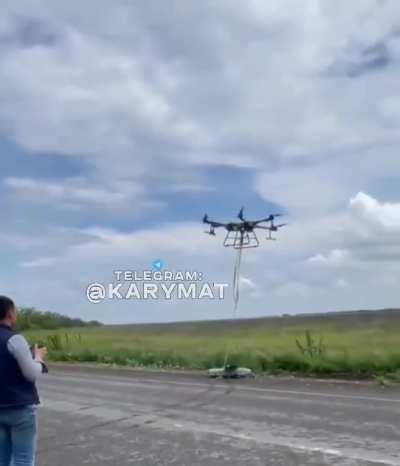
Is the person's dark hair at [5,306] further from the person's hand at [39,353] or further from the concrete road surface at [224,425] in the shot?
the concrete road surface at [224,425]

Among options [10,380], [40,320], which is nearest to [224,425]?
[10,380]

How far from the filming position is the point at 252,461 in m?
8.02

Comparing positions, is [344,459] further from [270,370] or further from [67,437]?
[270,370]

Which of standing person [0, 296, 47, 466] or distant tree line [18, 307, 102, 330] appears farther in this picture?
distant tree line [18, 307, 102, 330]

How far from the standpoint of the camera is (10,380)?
553 cm

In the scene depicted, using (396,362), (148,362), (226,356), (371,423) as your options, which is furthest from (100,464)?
(148,362)

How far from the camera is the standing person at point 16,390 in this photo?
548 cm

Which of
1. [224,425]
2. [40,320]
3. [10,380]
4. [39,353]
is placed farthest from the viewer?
[40,320]

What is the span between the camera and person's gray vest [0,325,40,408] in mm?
5500

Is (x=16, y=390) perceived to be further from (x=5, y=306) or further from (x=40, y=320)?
(x=40, y=320)

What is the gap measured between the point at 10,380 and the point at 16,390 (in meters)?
0.09

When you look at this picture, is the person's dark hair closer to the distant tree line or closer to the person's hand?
the person's hand

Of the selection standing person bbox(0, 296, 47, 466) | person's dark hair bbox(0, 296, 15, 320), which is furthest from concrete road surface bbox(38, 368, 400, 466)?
person's dark hair bbox(0, 296, 15, 320)

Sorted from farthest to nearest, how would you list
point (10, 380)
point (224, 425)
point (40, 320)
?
point (40, 320), point (224, 425), point (10, 380)
